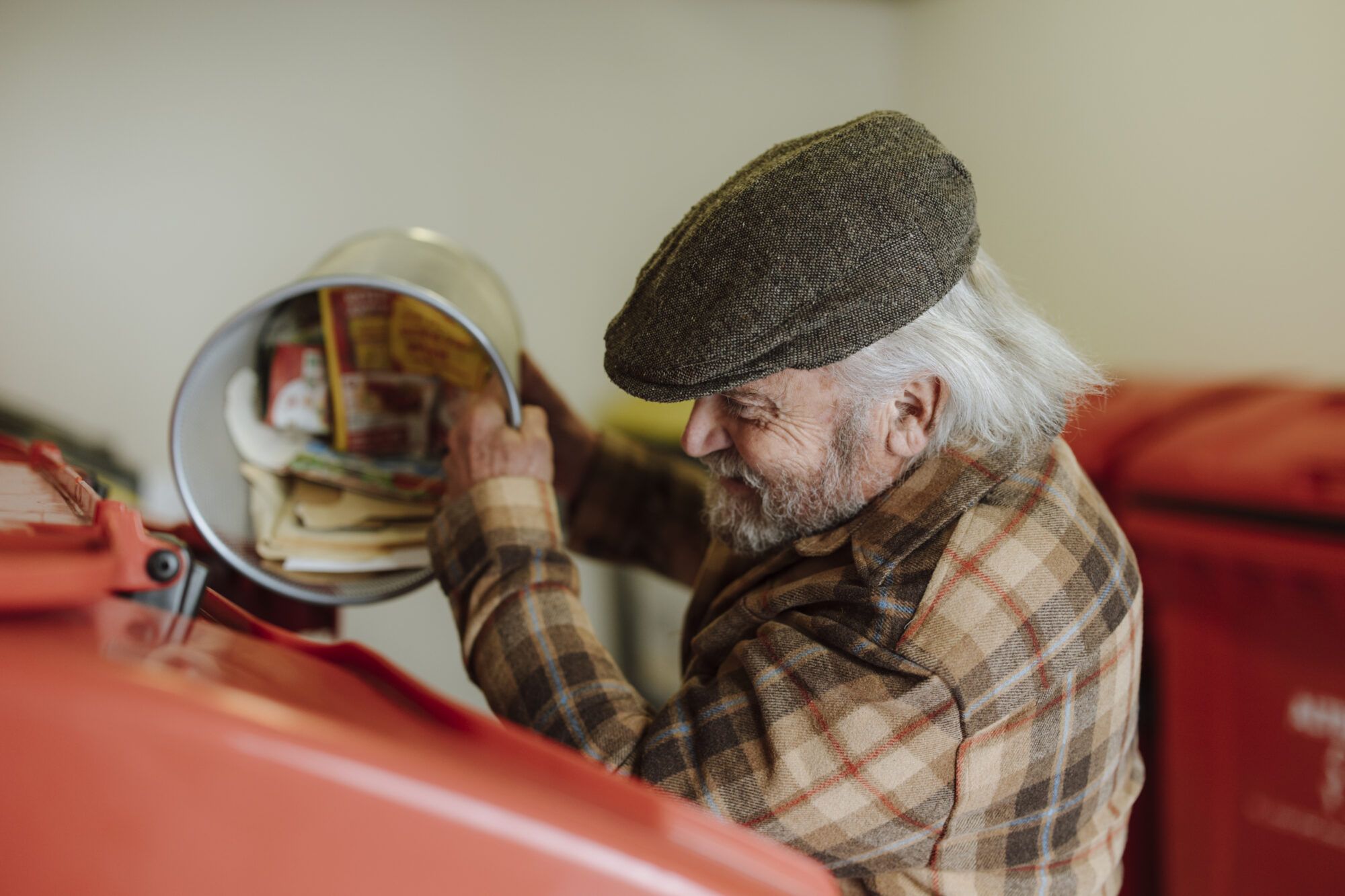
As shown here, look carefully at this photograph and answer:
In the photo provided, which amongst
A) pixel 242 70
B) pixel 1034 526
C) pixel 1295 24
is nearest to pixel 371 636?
A: pixel 242 70

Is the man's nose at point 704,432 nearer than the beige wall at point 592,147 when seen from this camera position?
Yes

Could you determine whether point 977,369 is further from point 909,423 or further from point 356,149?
point 356,149

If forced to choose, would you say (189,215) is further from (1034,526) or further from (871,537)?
(1034,526)

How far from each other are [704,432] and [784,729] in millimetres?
362

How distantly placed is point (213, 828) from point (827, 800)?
583mm

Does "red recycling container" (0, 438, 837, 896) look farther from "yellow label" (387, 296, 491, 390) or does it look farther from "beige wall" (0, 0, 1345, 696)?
"beige wall" (0, 0, 1345, 696)

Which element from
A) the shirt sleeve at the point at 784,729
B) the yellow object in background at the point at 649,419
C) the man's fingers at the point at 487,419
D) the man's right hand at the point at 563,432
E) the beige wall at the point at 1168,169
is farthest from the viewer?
the yellow object in background at the point at 649,419

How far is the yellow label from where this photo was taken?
4.27ft

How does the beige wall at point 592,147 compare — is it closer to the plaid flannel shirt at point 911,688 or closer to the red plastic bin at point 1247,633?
the red plastic bin at point 1247,633

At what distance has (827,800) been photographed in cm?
87

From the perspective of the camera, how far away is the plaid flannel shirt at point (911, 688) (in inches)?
34.4

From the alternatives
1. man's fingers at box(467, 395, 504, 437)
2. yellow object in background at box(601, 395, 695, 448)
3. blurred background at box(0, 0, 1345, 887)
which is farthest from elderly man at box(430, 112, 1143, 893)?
yellow object in background at box(601, 395, 695, 448)

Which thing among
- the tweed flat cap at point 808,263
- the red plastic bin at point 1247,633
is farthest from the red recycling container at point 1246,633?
the tweed flat cap at point 808,263

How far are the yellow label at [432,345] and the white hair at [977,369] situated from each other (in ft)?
1.81
